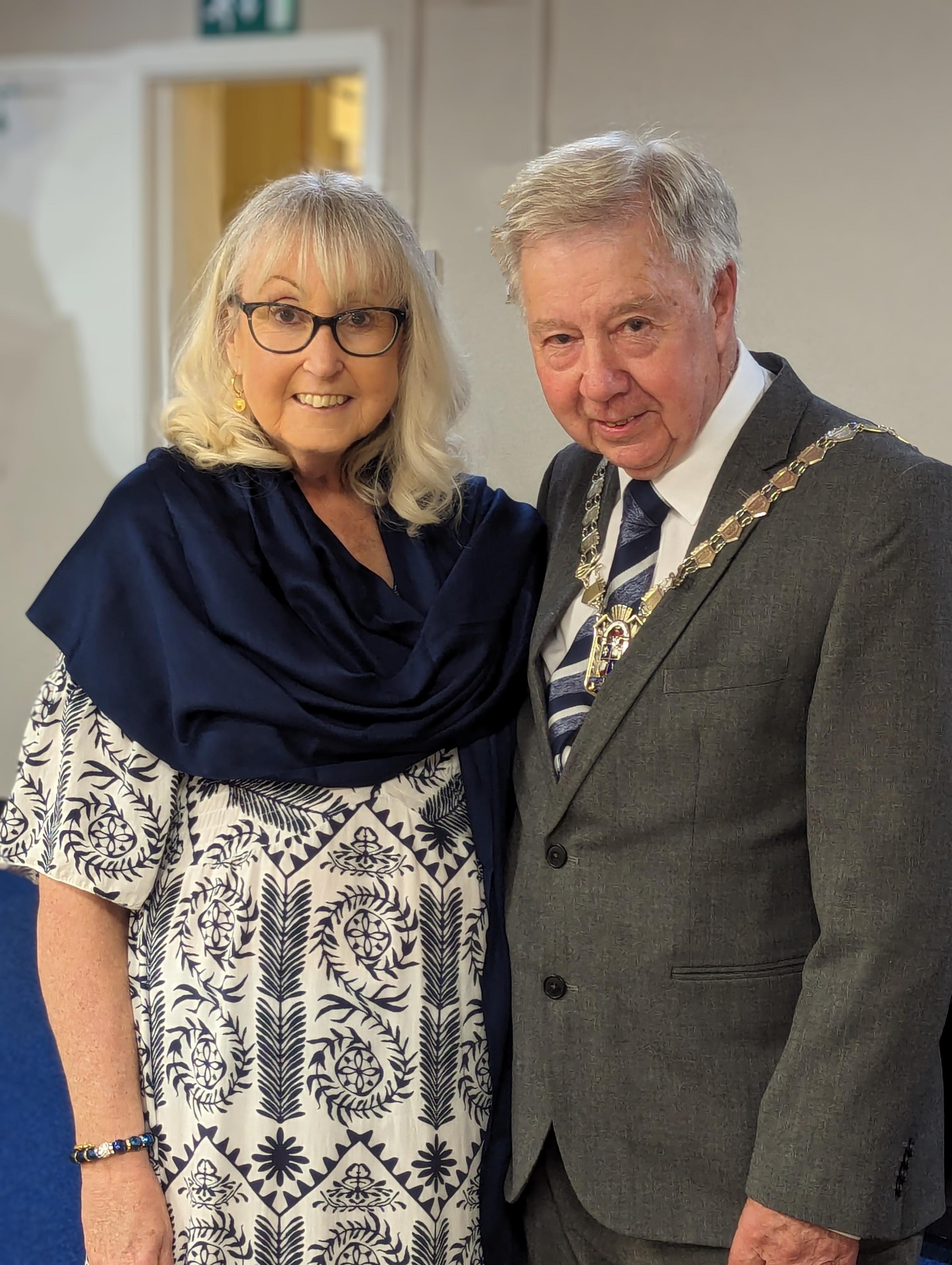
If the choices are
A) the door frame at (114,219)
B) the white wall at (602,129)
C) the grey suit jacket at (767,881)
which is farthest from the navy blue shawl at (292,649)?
the door frame at (114,219)

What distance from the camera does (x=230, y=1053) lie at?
141 cm

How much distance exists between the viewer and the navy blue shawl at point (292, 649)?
1436mm

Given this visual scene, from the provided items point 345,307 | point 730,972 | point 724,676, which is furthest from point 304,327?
point 730,972

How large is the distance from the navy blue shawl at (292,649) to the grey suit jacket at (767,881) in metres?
0.10

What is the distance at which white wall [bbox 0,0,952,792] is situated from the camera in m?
2.08

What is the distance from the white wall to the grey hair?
1.80 feet

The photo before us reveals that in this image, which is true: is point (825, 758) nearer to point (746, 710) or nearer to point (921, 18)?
point (746, 710)

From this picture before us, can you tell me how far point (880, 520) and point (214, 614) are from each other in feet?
2.42

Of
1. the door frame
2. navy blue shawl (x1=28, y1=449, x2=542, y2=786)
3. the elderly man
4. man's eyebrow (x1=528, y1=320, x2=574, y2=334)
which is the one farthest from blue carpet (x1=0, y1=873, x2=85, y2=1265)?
the door frame

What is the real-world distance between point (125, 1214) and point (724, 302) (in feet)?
3.98

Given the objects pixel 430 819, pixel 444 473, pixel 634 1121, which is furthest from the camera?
pixel 444 473

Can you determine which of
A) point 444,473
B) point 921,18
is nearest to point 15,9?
point 921,18

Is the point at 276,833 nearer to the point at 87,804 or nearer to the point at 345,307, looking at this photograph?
the point at 87,804

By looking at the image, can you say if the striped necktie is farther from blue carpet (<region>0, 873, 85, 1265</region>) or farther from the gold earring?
blue carpet (<region>0, 873, 85, 1265</region>)
